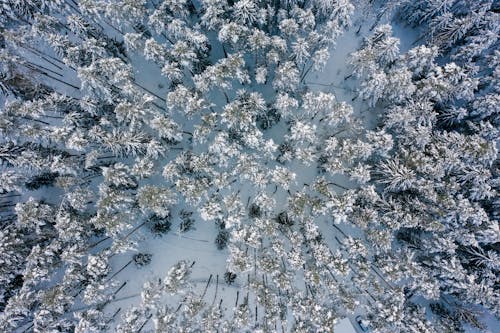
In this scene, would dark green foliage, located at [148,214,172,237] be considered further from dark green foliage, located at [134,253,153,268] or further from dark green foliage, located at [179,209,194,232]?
dark green foliage, located at [134,253,153,268]

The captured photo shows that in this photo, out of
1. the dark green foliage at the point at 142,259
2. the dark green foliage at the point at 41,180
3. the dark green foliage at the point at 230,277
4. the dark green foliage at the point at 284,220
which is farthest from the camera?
the dark green foliage at the point at 41,180

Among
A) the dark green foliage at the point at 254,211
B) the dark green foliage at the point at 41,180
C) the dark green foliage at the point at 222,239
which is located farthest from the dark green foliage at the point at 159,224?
the dark green foliage at the point at 41,180

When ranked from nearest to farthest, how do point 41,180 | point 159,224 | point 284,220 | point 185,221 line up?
1. point 284,220
2. point 159,224
3. point 185,221
4. point 41,180

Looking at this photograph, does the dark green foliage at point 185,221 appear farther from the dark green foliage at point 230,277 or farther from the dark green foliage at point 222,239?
the dark green foliage at point 230,277

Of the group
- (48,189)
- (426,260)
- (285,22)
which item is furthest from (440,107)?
(48,189)

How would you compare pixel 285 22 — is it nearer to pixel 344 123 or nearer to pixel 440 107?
pixel 344 123

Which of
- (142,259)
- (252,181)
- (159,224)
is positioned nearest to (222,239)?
(159,224)

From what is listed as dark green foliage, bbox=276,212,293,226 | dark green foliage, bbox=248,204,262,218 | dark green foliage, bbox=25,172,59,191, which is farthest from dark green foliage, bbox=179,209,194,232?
dark green foliage, bbox=25,172,59,191

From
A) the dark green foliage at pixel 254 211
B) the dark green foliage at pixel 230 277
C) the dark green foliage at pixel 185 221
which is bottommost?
the dark green foliage at pixel 230 277

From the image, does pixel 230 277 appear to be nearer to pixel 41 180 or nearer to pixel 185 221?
pixel 185 221
